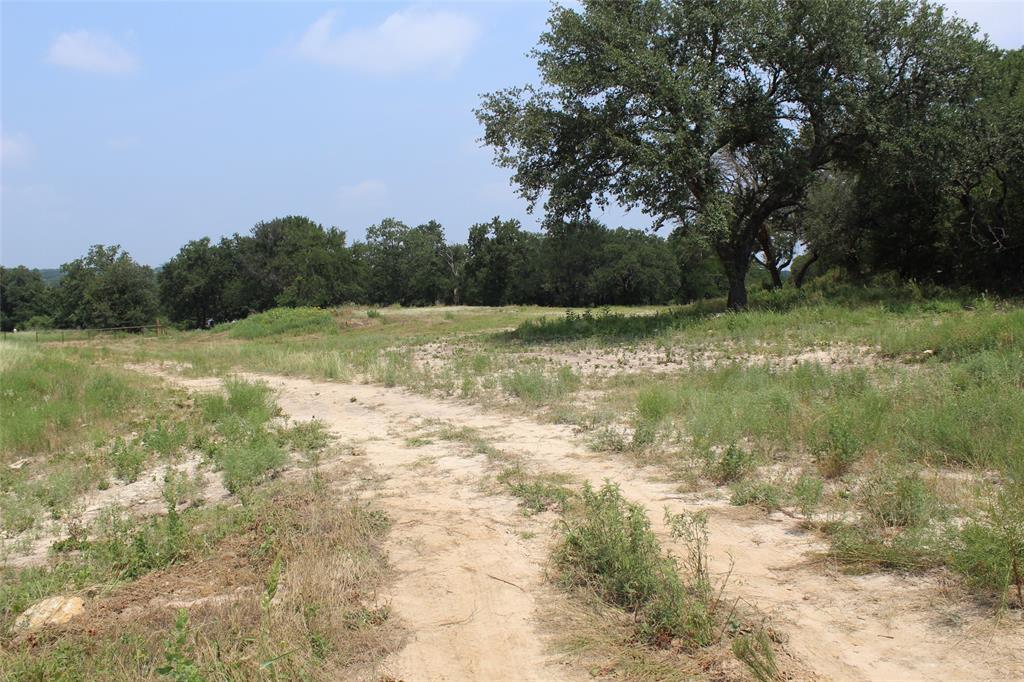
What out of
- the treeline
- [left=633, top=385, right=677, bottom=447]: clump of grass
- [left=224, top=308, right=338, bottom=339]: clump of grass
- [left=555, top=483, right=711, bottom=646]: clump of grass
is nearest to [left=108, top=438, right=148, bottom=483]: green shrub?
[left=555, top=483, right=711, bottom=646]: clump of grass

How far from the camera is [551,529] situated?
522cm

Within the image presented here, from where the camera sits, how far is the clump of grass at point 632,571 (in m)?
3.64

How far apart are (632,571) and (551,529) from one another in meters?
1.20

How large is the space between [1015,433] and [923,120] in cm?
1718

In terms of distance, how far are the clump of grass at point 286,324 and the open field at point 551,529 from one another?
79.0 feet

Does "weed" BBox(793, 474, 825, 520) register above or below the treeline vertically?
below

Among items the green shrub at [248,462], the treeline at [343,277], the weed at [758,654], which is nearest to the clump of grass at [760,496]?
the weed at [758,654]

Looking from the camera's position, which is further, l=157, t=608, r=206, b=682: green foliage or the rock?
the rock

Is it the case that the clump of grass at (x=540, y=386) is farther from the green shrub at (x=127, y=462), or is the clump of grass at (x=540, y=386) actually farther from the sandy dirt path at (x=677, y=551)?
the green shrub at (x=127, y=462)

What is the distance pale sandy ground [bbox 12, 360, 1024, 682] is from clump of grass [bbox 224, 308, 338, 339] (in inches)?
1157

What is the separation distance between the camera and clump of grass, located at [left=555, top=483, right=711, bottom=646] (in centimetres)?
364

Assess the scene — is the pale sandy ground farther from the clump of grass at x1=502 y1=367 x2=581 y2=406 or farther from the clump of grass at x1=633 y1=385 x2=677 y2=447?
the clump of grass at x1=502 y1=367 x2=581 y2=406

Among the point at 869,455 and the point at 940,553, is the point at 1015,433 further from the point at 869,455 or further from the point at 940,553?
the point at 940,553

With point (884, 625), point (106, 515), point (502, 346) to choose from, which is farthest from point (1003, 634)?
point (502, 346)
